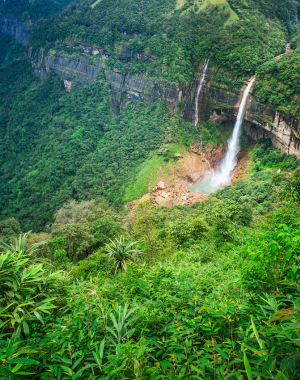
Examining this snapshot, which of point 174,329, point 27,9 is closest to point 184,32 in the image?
point 174,329

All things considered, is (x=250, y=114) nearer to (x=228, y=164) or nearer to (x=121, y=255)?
(x=228, y=164)

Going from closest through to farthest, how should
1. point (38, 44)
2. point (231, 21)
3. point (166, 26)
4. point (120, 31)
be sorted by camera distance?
1. point (231, 21)
2. point (166, 26)
3. point (120, 31)
4. point (38, 44)

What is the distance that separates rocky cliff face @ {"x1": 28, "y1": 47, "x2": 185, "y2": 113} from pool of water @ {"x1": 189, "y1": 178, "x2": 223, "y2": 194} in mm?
12154

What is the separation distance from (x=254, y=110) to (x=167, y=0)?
1172 inches

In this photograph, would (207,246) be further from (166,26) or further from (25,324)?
(166,26)

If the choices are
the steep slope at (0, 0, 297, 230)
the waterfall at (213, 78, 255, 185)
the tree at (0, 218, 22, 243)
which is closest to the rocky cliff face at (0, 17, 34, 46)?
the steep slope at (0, 0, 297, 230)

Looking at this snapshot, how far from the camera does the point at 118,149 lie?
3766 centimetres

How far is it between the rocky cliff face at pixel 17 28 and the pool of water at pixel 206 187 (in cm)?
6181

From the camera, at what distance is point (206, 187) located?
3381 cm

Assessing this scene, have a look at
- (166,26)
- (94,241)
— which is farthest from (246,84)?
(94,241)

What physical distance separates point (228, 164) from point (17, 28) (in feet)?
230

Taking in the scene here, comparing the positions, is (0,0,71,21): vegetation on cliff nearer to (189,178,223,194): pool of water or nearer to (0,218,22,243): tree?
(0,218,22,243): tree

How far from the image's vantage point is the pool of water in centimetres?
3309

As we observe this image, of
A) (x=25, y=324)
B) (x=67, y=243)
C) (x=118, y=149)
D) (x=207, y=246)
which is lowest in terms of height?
(x=67, y=243)
